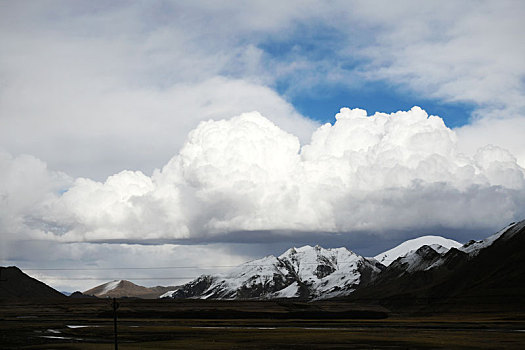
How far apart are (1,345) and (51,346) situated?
7.10 meters

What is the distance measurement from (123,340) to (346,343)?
127ft

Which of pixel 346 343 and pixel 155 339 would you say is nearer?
pixel 346 343

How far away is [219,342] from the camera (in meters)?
102

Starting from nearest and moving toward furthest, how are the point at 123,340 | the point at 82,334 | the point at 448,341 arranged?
the point at 448,341 → the point at 123,340 → the point at 82,334

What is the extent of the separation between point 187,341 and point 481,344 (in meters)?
47.6

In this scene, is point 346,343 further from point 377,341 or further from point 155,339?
point 155,339

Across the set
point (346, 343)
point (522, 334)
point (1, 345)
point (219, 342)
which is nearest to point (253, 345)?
point (219, 342)

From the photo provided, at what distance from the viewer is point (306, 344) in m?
96.5

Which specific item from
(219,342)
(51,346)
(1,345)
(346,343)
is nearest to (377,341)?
(346,343)

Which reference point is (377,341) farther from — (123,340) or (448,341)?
(123,340)

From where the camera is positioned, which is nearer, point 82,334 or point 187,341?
point 187,341

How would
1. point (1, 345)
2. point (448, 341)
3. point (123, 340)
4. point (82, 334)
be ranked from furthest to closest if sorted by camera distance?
point (82, 334) < point (123, 340) < point (448, 341) < point (1, 345)

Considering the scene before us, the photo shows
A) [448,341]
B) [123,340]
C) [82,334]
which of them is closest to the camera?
[448,341]

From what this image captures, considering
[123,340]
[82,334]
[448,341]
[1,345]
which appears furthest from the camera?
[82,334]
